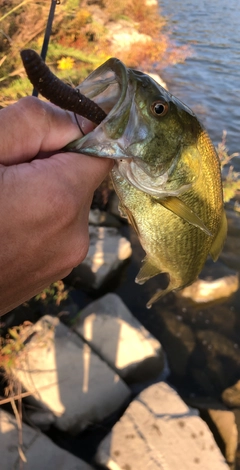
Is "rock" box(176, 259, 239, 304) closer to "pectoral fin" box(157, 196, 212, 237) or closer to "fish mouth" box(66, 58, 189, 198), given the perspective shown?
"pectoral fin" box(157, 196, 212, 237)

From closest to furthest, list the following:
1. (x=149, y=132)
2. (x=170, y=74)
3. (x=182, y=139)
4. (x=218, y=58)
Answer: (x=149, y=132), (x=182, y=139), (x=170, y=74), (x=218, y=58)

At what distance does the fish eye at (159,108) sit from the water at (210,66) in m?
7.88

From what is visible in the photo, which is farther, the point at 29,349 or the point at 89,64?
the point at 89,64

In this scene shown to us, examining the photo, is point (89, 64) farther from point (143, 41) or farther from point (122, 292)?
point (143, 41)

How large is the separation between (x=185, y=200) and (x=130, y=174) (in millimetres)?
352

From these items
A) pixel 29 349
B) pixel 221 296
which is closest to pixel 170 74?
pixel 221 296

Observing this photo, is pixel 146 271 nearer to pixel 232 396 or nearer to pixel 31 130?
pixel 31 130

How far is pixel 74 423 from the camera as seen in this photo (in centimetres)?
348

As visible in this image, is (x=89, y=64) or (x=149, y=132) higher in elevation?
(x=149, y=132)

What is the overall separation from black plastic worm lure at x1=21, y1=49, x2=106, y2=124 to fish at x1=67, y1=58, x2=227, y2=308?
9cm

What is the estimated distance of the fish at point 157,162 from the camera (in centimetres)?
146

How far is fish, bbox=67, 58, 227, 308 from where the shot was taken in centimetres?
146

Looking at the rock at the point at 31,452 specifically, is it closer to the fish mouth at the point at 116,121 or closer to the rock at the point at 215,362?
the rock at the point at 215,362

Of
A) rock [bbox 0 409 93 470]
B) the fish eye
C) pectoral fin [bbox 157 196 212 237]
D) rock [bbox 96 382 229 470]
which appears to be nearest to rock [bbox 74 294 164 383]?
rock [bbox 96 382 229 470]
